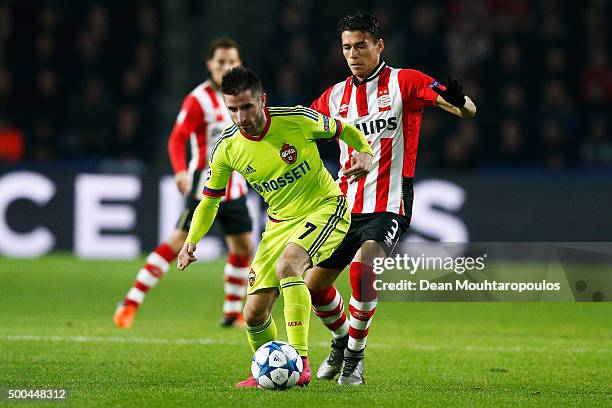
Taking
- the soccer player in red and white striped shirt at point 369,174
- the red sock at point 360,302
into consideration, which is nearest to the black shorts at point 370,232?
the soccer player in red and white striped shirt at point 369,174

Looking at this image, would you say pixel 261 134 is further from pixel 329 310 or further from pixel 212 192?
pixel 329 310

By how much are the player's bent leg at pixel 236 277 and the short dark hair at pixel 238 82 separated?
330 cm

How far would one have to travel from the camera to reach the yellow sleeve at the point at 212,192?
5.95 metres

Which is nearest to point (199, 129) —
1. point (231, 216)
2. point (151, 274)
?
point (231, 216)

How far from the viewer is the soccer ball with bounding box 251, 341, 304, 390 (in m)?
5.64

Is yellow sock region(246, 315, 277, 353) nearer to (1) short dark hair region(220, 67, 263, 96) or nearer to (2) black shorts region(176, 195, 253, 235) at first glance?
(1) short dark hair region(220, 67, 263, 96)

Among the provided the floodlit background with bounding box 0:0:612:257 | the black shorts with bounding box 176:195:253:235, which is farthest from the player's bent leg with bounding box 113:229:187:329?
the floodlit background with bounding box 0:0:612:257

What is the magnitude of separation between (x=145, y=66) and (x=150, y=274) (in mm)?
6636

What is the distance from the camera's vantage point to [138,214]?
12.6 meters

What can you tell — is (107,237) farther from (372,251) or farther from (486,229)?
(372,251)

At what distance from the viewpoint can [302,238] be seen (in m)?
5.86

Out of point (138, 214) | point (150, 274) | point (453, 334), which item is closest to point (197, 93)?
point (150, 274)

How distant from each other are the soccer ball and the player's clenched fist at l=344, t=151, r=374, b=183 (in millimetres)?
929

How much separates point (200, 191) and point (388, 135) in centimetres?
265
